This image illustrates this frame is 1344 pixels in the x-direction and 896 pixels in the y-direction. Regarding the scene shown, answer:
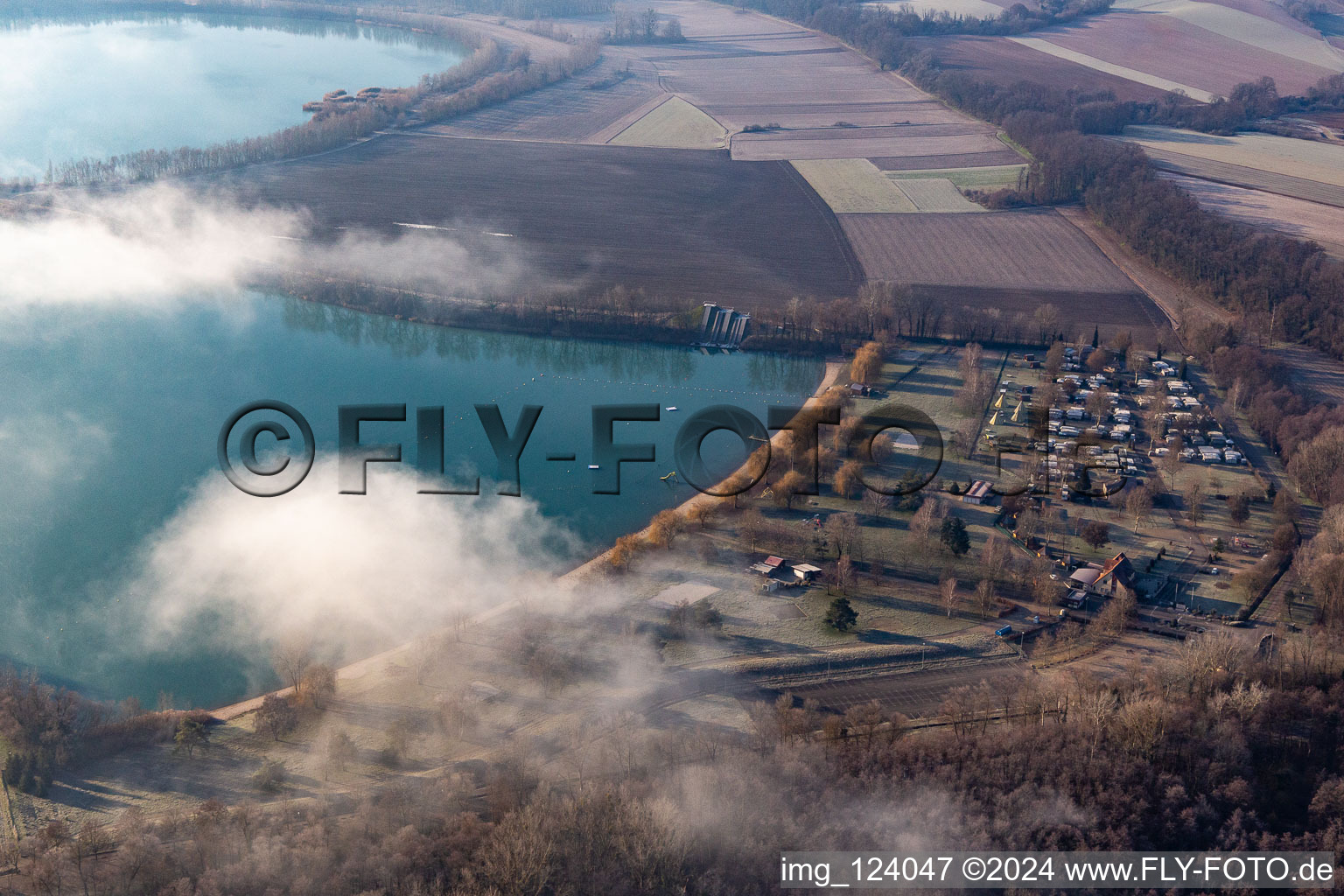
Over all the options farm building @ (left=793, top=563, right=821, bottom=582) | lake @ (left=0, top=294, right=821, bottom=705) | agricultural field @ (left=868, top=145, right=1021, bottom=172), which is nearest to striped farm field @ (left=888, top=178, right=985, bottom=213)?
agricultural field @ (left=868, top=145, right=1021, bottom=172)

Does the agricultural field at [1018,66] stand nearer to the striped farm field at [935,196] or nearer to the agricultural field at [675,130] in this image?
the striped farm field at [935,196]

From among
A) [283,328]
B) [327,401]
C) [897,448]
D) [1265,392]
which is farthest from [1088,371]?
[283,328]

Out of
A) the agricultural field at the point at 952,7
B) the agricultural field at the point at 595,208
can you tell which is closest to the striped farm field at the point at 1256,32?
the agricultural field at the point at 952,7

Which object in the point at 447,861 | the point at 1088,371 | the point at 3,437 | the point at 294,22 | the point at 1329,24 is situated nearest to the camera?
the point at 447,861

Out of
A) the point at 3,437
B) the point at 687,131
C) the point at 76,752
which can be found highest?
the point at 687,131

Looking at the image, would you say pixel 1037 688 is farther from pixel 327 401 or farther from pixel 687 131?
pixel 687 131

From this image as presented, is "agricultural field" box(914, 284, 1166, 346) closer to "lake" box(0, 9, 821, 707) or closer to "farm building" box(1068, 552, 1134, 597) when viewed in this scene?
"lake" box(0, 9, 821, 707)
